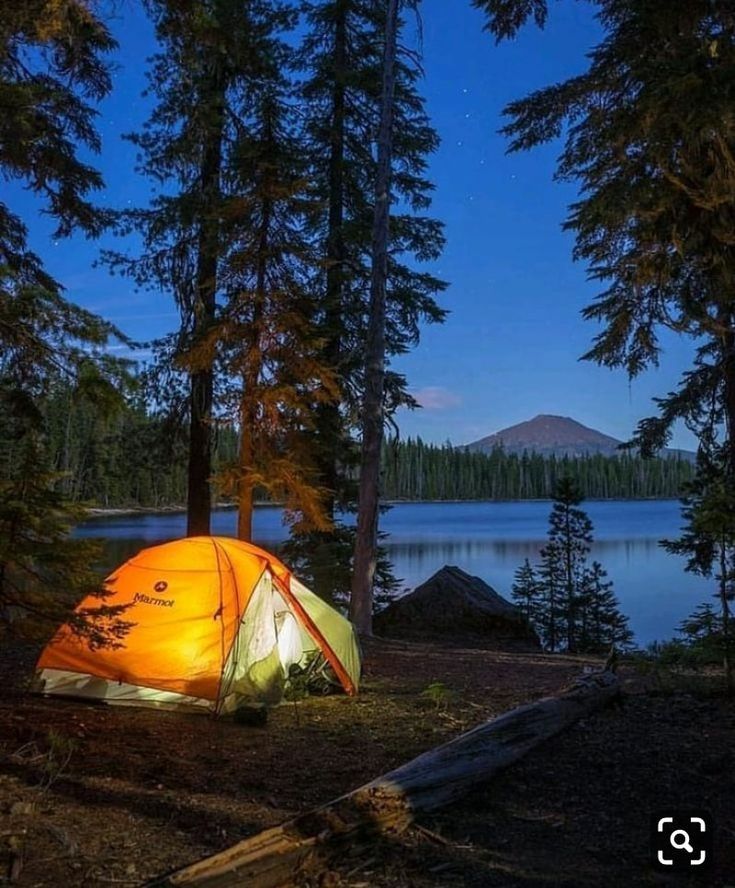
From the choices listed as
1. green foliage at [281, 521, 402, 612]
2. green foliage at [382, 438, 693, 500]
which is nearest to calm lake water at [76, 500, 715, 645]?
green foliage at [281, 521, 402, 612]

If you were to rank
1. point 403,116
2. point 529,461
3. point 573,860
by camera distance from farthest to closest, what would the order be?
point 529,461 < point 403,116 < point 573,860

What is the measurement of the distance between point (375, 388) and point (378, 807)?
8.66 m

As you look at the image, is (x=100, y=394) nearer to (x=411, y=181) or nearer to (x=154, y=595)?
(x=154, y=595)

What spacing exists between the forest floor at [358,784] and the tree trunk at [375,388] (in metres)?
4.67

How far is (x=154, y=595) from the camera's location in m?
6.88

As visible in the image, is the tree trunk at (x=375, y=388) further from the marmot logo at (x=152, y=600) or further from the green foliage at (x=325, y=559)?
the marmot logo at (x=152, y=600)

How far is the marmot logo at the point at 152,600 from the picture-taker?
22.3ft

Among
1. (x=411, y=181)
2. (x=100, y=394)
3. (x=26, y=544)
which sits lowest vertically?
(x=26, y=544)

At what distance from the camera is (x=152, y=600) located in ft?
22.4

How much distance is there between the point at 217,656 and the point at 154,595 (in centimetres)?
94

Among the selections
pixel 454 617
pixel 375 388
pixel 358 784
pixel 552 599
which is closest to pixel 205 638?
pixel 358 784

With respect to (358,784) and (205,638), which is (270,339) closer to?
(205,638)

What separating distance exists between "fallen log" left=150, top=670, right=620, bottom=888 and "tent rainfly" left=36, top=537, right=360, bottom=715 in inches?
102

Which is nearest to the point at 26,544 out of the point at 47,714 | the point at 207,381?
the point at 47,714
